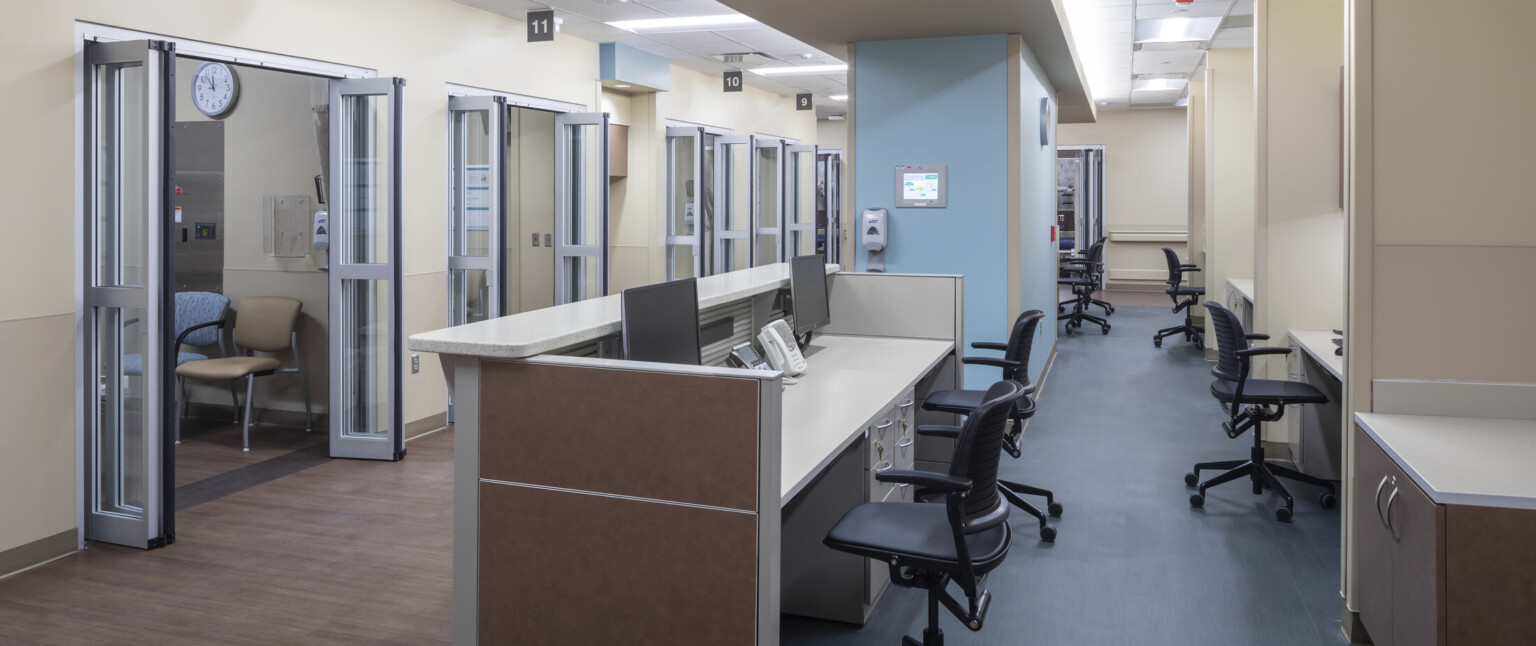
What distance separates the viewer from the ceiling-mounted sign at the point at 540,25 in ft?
22.1

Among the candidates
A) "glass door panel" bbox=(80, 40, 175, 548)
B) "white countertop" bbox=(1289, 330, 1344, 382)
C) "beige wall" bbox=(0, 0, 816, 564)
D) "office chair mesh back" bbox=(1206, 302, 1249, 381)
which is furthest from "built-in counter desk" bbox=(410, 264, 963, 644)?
"office chair mesh back" bbox=(1206, 302, 1249, 381)

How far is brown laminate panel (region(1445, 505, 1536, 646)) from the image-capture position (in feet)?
7.30

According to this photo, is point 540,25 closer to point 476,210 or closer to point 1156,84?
point 476,210

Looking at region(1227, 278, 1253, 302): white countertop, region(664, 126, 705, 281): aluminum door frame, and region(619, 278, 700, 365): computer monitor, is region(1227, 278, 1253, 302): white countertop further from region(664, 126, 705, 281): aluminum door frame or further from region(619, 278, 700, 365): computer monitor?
region(664, 126, 705, 281): aluminum door frame

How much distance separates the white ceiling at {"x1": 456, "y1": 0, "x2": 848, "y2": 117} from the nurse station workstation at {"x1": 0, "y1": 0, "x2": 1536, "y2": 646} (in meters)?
0.06

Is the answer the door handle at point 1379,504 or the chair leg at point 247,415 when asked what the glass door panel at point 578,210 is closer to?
the chair leg at point 247,415

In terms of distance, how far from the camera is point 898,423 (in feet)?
11.7

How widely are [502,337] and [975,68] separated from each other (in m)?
4.18

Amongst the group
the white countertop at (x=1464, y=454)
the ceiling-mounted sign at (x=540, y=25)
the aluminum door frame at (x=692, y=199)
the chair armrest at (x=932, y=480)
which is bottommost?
the chair armrest at (x=932, y=480)

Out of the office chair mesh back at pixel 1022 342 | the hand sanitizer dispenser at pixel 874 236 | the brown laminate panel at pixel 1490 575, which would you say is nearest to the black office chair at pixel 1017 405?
the office chair mesh back at pixel 1022 342

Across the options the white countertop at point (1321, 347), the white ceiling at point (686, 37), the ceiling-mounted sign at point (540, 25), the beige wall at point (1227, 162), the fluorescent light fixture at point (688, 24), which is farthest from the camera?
the beige wall at point (1227, 162)

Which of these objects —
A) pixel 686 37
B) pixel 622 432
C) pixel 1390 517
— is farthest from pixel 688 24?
pixel 1390 517

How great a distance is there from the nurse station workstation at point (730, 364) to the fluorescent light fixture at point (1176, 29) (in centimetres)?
10

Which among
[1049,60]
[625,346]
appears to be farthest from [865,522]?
[1049,60]
